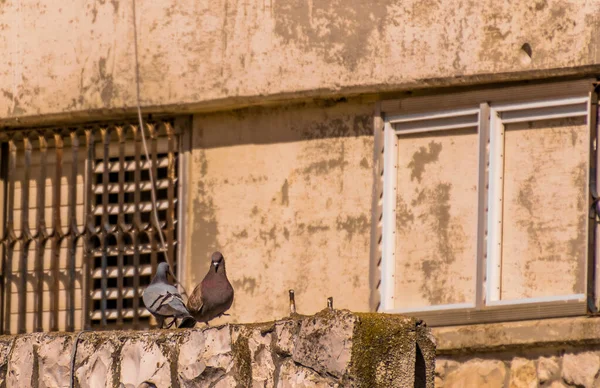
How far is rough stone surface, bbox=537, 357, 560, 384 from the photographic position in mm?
11250

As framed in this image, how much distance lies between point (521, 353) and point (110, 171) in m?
3.60

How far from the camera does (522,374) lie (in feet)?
37.3

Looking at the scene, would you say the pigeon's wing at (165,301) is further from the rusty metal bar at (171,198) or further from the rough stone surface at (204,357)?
the rusty metal bar at (171,198)

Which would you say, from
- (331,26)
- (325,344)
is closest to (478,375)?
(331,26)

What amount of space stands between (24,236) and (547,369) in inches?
172

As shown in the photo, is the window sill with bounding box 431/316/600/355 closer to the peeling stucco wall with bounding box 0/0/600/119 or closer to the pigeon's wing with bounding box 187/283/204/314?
the peeling stucco wall with bounding box 0/0/600/119

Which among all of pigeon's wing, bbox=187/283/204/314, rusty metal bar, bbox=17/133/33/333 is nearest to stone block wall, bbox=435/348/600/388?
pigeon's wing, bbox=187/283/204/314

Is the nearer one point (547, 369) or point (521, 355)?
point (547, 369)

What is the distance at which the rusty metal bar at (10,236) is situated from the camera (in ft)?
44.7

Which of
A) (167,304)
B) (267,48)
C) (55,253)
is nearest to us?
(167,304)

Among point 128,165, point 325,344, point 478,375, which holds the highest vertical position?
point 128,165

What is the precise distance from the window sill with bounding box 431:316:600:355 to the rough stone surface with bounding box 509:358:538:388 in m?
0.10

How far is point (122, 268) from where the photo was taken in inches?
516

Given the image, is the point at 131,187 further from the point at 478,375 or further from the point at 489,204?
the point at 478,375
